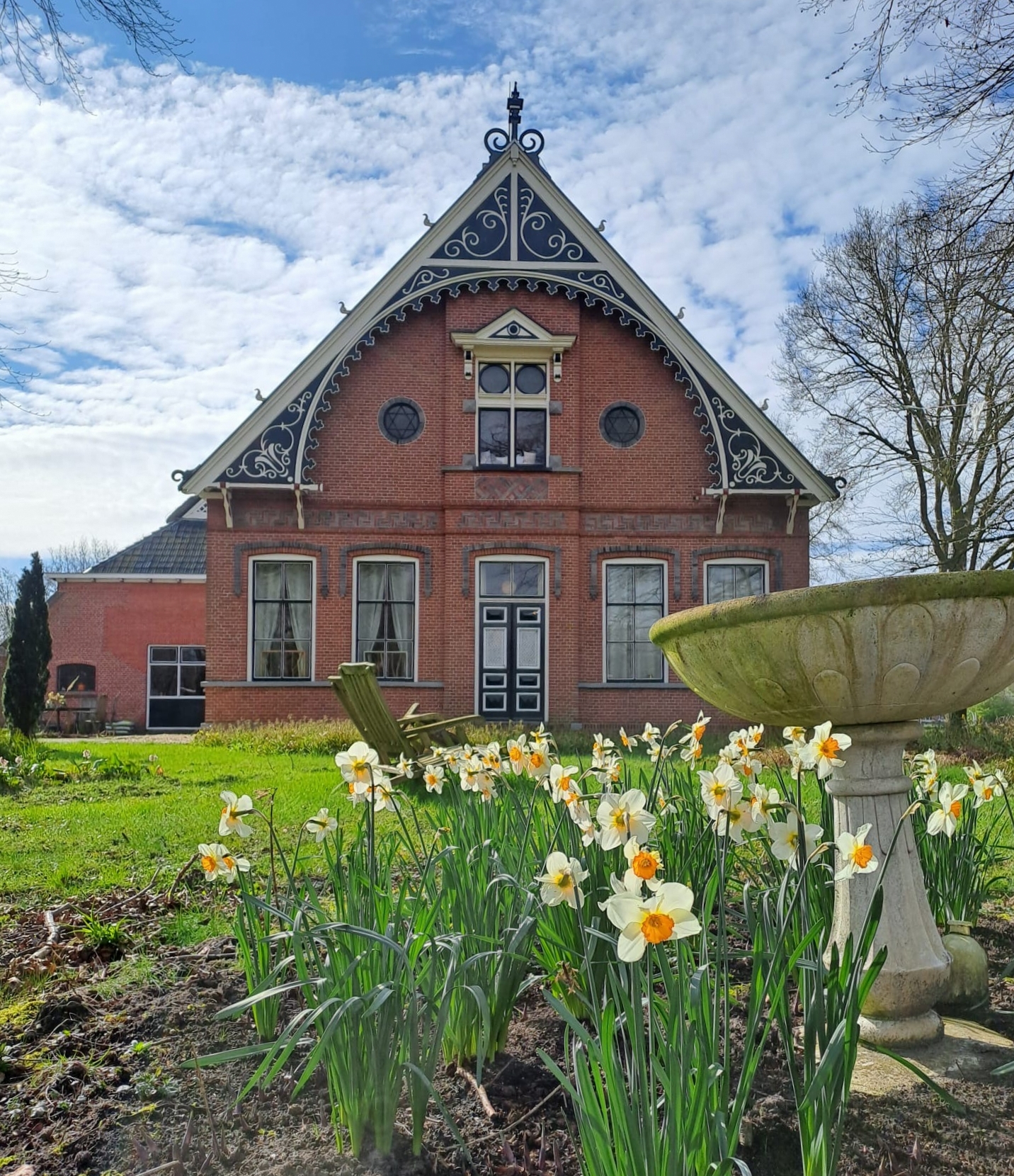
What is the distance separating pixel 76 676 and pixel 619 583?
47.3 ft

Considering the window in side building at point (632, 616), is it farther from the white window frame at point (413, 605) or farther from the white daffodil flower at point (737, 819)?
the white daffodil flower at point (737, 819)

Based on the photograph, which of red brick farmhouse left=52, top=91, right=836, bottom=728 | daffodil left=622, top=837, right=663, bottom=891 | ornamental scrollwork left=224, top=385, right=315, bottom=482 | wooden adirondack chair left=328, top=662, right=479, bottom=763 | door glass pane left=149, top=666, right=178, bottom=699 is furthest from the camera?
door glass pane left=149, top=666, right=178, bottom=699

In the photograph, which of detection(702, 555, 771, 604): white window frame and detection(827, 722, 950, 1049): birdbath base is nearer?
detection(827, 722, 950, 1049): birdbath base

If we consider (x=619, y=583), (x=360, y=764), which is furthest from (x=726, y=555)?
(x=360, y=764)

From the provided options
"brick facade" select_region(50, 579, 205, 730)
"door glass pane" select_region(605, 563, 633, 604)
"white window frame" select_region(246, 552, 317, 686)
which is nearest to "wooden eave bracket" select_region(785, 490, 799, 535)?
"door glass pane" select_region(605, 563, 633, 604)

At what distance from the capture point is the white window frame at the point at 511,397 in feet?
53.2

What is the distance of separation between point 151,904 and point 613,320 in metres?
13.8

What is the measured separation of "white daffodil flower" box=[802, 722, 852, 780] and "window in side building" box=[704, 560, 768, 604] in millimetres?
14121

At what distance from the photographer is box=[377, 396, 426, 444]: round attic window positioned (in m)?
16.2

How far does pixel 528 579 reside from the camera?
52.6 feet

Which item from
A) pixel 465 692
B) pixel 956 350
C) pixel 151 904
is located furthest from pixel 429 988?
pixel 956 350

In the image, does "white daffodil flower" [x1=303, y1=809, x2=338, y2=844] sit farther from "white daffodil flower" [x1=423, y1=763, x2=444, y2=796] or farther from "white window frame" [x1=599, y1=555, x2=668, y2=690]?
"white window frame" [x1=599, y1=555, x2=668, y2=690]

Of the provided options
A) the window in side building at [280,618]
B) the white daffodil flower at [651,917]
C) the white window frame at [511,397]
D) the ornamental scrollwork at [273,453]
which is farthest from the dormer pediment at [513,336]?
the white daffodil flower at [651,917]

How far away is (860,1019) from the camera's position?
2793 millimetres
